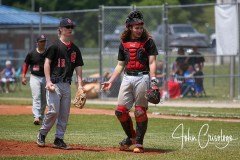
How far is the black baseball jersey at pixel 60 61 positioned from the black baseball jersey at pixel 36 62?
464 cm

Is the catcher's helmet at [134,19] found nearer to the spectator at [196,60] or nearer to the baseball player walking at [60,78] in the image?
the baseball player walking at [60,78]

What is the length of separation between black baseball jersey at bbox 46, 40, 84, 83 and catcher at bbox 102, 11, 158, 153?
98 cm

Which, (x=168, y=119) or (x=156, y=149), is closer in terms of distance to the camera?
(x=156, y=149)

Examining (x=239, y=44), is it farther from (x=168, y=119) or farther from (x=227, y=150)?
(x=227, y=150)

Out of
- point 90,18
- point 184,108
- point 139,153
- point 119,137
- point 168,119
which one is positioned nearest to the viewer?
point 139,153

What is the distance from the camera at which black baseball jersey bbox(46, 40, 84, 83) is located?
12.0 metres

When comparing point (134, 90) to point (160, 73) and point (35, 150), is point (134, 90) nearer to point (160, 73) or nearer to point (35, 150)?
point (35, 150)

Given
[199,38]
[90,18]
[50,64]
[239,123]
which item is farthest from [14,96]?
[50,64]

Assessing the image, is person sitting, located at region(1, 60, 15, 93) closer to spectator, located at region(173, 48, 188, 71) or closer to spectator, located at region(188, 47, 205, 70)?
spectator, located at region(173, 48, 188, 71)

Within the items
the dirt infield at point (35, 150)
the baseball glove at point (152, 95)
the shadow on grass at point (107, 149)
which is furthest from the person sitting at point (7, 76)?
the baseball glove at point (152, 95)

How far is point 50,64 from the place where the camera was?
12.0 meters

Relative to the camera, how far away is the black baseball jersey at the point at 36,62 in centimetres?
1666

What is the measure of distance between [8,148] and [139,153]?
2.18 meters

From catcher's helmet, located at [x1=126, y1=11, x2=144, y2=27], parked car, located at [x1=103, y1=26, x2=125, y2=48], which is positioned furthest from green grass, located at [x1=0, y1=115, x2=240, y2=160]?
parked car, located at [x1=103, y1=26, x2=125, y2=48]
